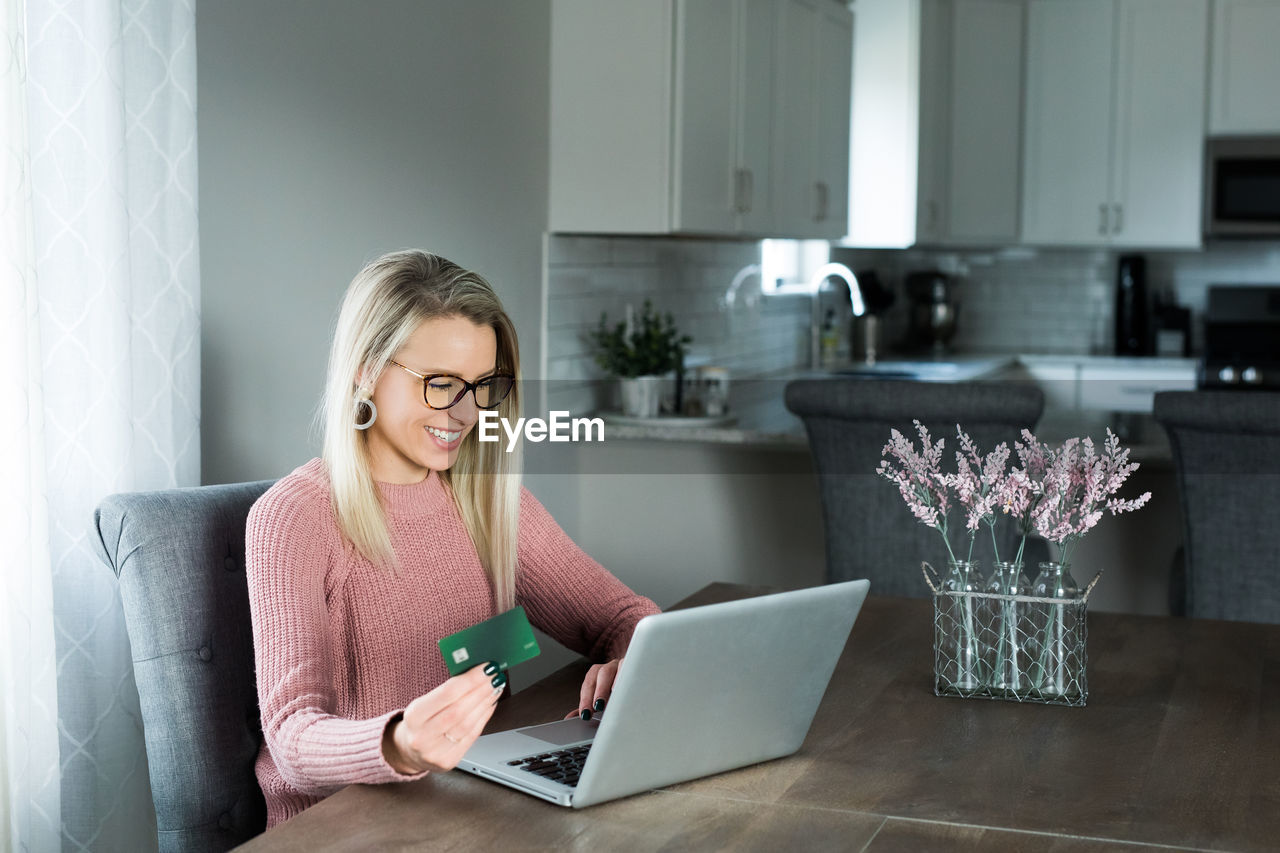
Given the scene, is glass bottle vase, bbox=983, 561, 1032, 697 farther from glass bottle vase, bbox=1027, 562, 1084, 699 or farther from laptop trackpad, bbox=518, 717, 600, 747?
laptop trackpad, bbox=518, 717, 600, 747

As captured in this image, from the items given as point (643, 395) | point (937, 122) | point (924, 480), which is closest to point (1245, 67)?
point (937, 122)

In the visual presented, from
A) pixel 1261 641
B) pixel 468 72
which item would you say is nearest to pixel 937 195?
pixel 468 72

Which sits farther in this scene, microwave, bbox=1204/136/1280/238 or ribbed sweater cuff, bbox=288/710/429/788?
microwave, bbox=1204/136/1280/238

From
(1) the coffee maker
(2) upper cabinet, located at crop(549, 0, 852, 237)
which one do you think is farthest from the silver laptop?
(1) the coffee maker

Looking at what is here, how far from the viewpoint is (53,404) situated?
1.90 meters

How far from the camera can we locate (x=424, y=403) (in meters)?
1.70

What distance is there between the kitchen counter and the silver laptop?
6.15ft

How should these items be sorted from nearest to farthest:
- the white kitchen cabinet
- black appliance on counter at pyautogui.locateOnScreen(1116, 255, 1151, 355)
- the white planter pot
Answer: the white planter pot < the white kitchen cabinet < black appliance on counter at pyautogui.locateOnScreen(1116, 255, 1151, 355)

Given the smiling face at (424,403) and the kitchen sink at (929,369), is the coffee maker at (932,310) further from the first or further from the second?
the smiling face at (424,403)

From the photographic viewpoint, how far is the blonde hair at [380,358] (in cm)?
167

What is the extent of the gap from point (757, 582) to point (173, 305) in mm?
2083

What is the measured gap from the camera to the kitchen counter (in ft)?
11.4

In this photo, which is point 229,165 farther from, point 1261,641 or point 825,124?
point 825,124

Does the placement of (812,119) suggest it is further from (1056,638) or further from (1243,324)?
(1056,638)
